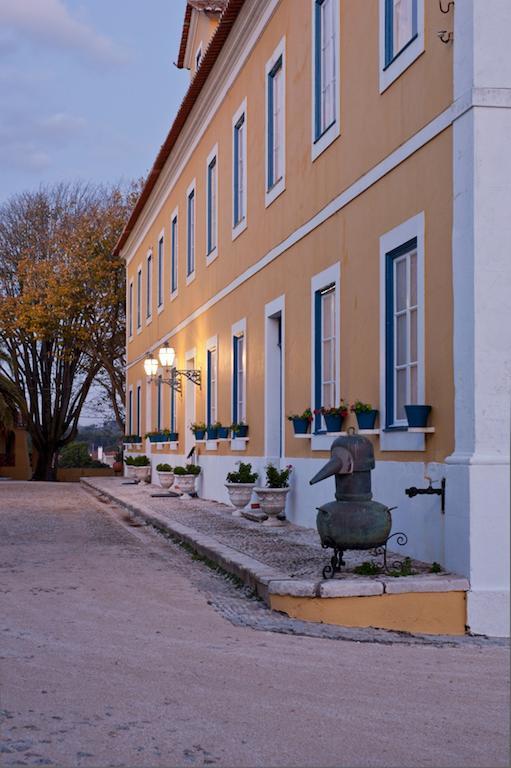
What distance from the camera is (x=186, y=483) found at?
63.6 feet

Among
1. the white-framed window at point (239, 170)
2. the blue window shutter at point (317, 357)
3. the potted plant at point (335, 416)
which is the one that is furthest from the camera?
the white-framed window at point (239, 170)

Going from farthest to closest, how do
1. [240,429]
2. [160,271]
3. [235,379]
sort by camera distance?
[160,271] → [235,379] → [240,429]

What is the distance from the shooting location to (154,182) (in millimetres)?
25344

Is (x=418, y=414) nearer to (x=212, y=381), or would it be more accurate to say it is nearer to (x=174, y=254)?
(x=212, y=381)

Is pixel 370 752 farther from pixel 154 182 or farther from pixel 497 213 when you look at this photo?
pixel 154 182

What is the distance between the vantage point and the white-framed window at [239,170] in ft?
52.5

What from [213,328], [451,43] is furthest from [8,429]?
[451,43]

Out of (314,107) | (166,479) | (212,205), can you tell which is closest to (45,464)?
(166,479)

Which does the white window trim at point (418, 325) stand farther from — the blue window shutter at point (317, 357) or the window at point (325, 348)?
the blue window shutter at point (317, 357)

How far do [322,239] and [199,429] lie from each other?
8.12 m

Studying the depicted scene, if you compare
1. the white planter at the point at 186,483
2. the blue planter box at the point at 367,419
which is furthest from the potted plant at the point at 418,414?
the white planter at the point at 186,483

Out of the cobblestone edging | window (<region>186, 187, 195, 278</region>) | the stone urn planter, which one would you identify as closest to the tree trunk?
the stone urn planter

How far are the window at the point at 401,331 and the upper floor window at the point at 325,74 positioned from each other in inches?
90.0

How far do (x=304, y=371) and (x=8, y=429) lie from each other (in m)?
28.3
